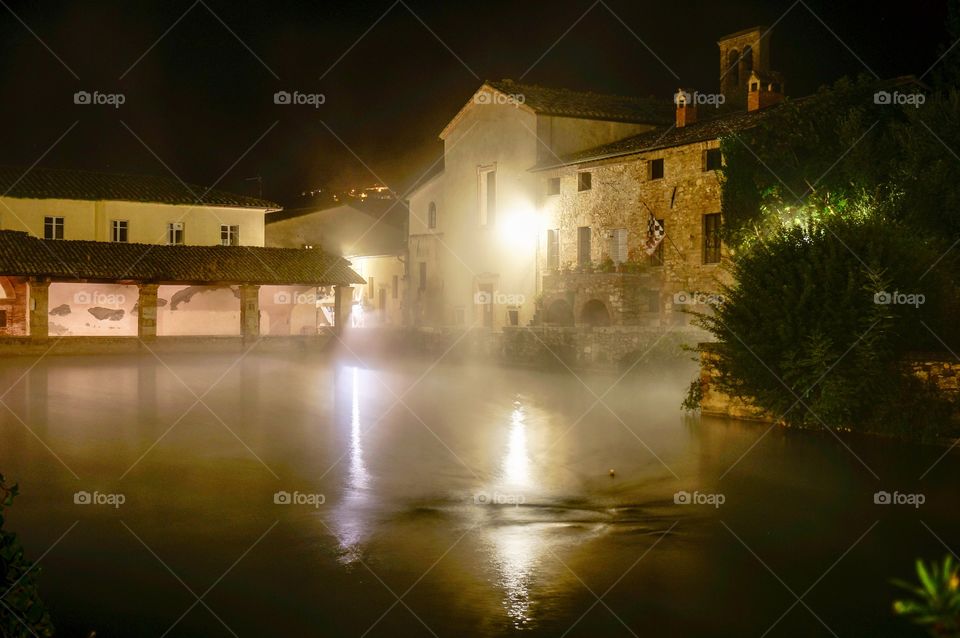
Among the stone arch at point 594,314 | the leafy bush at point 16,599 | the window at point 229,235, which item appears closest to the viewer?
the leafy bush at point 16,599

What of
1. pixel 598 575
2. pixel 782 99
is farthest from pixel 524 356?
pixel 598 575

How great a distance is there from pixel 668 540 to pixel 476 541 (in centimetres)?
174

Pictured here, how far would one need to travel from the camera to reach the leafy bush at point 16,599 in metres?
Answer: 3.36

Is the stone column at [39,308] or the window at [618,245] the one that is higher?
the window at [618,245]

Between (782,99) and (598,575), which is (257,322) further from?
(598,575)

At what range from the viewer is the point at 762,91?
30.9 meters

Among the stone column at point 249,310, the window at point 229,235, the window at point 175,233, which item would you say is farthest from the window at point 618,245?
the window at point 175,233

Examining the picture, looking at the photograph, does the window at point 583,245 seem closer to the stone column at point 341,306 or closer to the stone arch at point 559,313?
the stone arch at point 559,313

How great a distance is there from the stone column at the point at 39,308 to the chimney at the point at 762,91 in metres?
26.8

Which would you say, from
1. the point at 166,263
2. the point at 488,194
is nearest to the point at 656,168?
the point at 488,194

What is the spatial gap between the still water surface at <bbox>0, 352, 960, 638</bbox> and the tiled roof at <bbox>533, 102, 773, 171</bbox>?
14460 mm

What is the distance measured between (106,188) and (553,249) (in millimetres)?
21396

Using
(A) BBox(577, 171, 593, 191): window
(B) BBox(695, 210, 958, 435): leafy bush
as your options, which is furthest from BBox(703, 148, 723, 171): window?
(B) BBox(695, 210, 958, 435): leafy bush

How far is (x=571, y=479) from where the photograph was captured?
11125 mm
